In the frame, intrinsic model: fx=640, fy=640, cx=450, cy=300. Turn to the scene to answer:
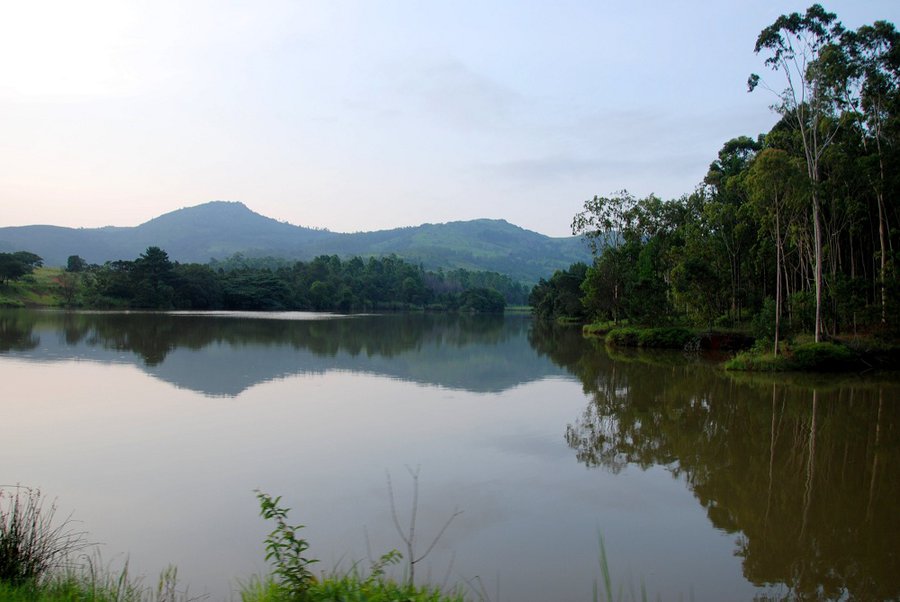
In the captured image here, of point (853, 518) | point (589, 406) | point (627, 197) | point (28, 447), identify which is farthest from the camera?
point (627, 197)

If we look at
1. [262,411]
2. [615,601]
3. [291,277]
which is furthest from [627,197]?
[291,277]

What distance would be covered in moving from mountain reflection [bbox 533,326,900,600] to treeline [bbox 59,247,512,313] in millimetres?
69900

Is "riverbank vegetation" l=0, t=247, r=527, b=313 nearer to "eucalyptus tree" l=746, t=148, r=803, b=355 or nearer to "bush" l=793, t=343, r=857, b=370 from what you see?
"eucalyptus tree" l=746, t=148, r=803, b=355

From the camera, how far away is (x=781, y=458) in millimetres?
10797

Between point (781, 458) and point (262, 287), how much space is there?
89.9 metres

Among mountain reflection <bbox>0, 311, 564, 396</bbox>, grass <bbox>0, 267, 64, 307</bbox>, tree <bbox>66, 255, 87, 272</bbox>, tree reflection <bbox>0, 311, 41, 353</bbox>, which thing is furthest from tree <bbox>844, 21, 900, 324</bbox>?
tree <bbox>66, 255, 87, 272</bbox>

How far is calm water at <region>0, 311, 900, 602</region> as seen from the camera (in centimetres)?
635

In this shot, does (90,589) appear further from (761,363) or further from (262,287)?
(262,287)

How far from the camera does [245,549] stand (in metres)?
6.50

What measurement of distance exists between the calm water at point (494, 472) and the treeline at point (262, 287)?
61.4 metres

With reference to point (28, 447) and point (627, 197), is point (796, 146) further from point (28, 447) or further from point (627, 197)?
point (28, 447)

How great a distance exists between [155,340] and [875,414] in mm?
28759

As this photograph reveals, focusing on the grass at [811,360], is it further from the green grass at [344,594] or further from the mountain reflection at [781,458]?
the green grass at [344,594]

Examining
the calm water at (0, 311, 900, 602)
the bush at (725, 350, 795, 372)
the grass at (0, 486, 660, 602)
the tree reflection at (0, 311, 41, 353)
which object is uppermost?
the bush at (725, 350, 795, 372)
